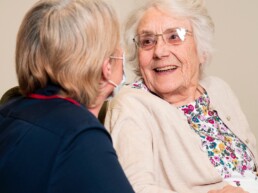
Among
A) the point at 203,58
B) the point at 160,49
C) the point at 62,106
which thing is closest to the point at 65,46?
the point at 62,106

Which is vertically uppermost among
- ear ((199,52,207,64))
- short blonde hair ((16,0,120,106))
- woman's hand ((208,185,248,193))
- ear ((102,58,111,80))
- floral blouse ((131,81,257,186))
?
short blonde hair ((16,0,120,106))

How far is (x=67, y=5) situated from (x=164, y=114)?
2.11ft

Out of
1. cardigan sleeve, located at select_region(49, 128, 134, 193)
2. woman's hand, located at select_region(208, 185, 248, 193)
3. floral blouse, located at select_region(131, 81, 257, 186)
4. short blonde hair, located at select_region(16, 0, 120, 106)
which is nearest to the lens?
cardigan sleeve, located at select_region(49, 128, 134, 193)

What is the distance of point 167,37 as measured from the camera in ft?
5.08

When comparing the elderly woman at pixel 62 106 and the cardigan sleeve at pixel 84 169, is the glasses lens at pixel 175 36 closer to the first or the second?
the elderly woman at pixel 62 106

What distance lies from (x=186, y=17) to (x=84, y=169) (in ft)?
3.21

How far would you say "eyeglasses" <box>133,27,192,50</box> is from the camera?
1.54m

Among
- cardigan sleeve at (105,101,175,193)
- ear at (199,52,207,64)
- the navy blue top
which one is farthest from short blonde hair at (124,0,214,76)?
the navy blue top

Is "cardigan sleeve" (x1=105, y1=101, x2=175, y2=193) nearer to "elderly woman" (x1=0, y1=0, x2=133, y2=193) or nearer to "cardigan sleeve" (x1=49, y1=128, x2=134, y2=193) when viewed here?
"elderly woman" (x1=0, y1=0, x2=133, y2=193)

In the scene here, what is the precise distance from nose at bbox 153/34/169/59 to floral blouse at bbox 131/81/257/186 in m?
0.17

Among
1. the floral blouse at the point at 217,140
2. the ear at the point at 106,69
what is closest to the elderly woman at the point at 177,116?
the floral blouse at the point at 217,140

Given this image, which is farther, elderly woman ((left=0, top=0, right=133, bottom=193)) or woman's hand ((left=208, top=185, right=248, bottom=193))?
woman's hand ((left=208, top=185, right=248, bottom=193))

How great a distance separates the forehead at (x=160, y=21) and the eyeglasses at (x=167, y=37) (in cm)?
2

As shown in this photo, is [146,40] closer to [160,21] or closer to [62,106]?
[160,21]
